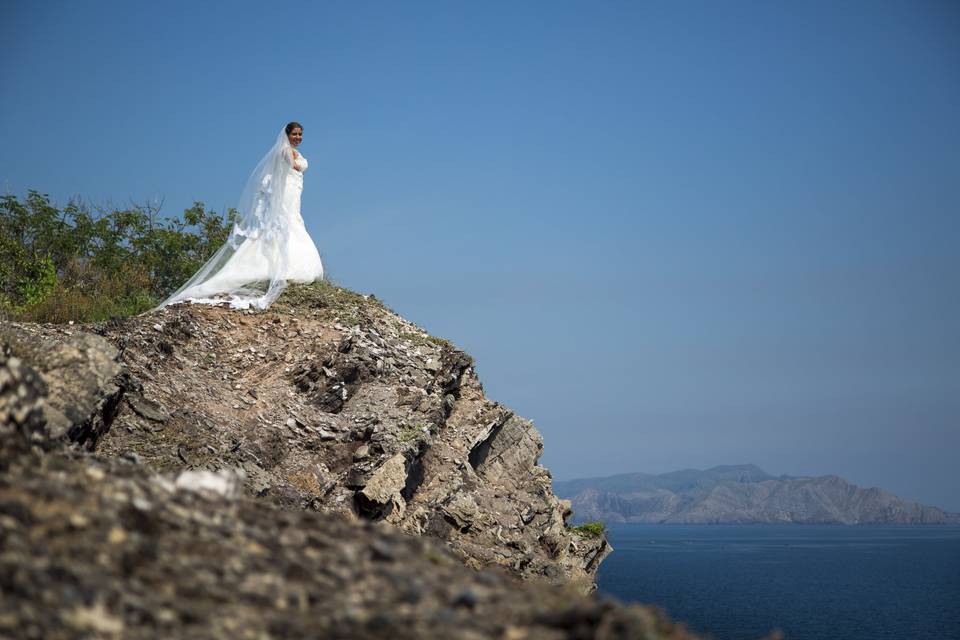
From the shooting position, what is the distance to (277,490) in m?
18.0

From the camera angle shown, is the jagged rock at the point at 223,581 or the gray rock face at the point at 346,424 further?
the gray rock face at the point at 346,424

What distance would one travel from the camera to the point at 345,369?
2236 centimetres

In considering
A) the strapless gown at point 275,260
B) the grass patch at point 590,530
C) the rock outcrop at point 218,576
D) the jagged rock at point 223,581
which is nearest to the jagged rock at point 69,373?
the rock outcrop at point 218,576

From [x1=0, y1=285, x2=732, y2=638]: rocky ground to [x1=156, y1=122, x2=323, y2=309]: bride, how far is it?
1.07 metres

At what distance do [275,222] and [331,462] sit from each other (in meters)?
8.38

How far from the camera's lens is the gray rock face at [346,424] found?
1858cm

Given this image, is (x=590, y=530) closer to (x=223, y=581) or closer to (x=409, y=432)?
(x=409, y=432)

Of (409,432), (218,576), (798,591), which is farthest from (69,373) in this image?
(798,591)

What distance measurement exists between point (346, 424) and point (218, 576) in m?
14.6

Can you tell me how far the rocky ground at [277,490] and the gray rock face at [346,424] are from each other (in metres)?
0.06

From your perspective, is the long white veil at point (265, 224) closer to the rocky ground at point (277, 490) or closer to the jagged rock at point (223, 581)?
the rocky ground at point (277, 490)

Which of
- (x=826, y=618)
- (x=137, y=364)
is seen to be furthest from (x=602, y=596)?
(x=826, y=618)

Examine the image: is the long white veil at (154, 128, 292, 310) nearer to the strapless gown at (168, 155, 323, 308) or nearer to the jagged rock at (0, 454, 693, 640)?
the strapless gown at (168, 155, 323, 308)

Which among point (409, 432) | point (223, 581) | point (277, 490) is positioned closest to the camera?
point (223, 581)
